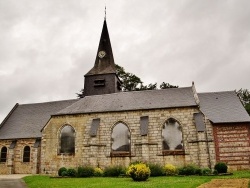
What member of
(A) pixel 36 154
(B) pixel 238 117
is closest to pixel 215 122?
(B) pixel 238 117

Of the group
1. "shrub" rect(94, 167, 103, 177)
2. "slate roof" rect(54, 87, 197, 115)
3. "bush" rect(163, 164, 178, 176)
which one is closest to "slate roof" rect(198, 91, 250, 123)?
"slate roof" rect(54, 87, 197, 115)

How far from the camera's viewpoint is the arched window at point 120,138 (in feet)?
72.1

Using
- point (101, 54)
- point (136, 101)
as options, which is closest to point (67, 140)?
point (136, 101)

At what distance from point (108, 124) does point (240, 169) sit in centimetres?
1106

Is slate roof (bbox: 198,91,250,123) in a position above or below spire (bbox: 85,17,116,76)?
below

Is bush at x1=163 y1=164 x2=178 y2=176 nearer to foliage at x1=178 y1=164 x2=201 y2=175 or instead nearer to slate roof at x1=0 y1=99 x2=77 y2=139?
foliage at x1=178 y1=164 x2=201 y2=175

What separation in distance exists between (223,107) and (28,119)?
817 inches

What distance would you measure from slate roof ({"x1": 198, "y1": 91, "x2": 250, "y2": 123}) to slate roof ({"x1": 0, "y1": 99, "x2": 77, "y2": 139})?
46.6ft

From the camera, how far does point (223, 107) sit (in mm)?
22953

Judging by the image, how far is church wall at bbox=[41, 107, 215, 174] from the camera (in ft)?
67.0

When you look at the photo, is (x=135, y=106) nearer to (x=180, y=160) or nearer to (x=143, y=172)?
(x=180, y=160)

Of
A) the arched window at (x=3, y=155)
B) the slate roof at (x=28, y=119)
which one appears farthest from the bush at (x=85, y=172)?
the arched window at (x=3, y=155)

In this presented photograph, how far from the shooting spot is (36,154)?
2480cm

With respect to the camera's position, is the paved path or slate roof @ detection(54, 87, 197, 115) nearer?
the paved path
